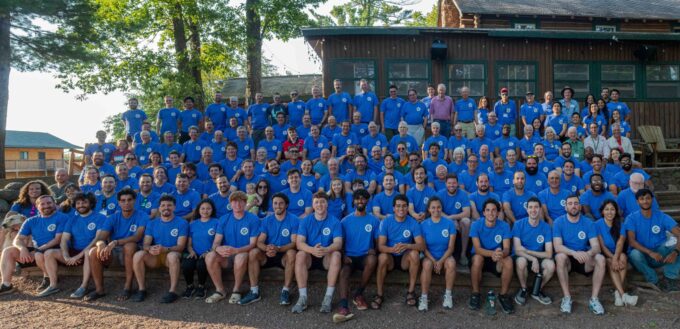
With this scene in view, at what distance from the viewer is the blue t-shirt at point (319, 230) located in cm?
537

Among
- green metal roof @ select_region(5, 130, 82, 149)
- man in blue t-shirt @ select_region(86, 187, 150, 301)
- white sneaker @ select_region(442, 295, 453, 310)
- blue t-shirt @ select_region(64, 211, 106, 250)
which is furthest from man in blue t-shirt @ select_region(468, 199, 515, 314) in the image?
green metal roof @ select_region(5, 130, 82, 149)

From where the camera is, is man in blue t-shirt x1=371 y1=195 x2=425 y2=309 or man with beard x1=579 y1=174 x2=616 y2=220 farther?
man with beard x1=579 y1=174 x2=616 y2=220

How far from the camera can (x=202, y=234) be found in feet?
18.3

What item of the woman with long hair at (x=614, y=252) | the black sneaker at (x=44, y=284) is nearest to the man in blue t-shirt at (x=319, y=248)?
the woman with long hair at (x=614, y=252)

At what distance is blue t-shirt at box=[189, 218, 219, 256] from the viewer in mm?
5582

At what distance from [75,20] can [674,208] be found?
1353 centimetres

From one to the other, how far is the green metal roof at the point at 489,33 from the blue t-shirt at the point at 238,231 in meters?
7.13

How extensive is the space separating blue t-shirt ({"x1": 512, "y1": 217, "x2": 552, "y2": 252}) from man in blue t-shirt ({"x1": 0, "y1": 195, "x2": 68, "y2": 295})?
5.86m

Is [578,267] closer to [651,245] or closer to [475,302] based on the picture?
[651,245]

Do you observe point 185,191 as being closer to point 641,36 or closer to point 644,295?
point 644,295

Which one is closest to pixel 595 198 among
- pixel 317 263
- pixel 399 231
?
pixel 399 231

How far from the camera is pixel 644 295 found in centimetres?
516

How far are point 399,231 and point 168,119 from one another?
6682mm

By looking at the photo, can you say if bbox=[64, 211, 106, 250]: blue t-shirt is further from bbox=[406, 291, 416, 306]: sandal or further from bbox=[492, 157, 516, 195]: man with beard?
bbox=[492, 157, 516, 195]: man with beard
